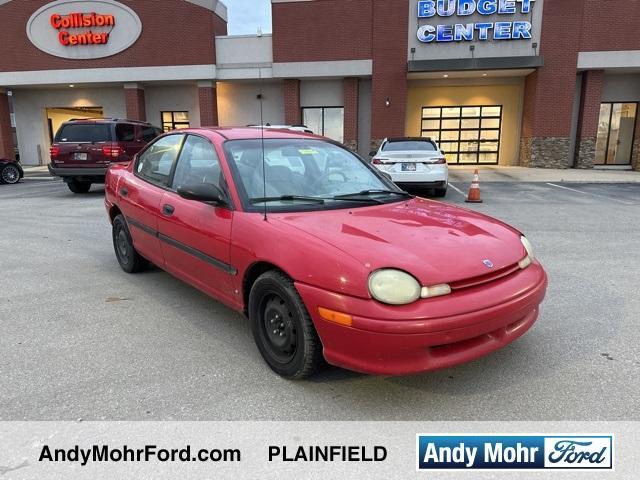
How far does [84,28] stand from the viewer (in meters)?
21.8

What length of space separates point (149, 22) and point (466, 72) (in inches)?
561

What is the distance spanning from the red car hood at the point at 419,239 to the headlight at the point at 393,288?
1.8 inches

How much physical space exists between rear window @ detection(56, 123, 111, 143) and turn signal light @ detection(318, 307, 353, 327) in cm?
1105

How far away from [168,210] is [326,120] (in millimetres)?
19194

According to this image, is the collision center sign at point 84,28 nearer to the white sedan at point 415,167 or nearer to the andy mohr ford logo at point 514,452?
the white sedan at point 415,167

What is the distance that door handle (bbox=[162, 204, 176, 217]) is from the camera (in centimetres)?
400

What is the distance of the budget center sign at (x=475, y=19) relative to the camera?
18.9 meters

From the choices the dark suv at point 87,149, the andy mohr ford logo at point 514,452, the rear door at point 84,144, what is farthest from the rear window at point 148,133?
the andy mohr ford logo at point 514,452

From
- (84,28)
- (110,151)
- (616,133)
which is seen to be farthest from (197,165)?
(616,133)

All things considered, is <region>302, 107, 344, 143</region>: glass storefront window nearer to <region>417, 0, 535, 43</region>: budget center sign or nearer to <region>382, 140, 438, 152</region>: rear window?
<region>417, 0, 535, 43</region>: budget center sign

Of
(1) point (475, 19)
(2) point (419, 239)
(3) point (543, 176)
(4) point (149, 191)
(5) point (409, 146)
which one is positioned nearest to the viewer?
(2) point (419, 239)

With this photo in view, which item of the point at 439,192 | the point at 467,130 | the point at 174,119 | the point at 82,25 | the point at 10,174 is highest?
the point at 82,25

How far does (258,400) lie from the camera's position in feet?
9.27

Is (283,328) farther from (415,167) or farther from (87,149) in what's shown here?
(87,149)
